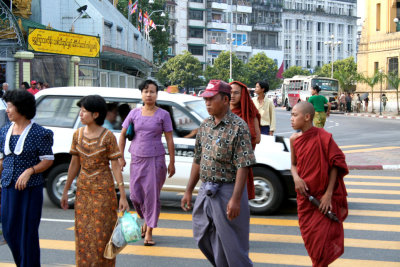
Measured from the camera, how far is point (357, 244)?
640 centimetres

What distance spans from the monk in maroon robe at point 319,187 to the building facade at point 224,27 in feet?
289

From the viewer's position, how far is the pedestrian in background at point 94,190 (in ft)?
14.9

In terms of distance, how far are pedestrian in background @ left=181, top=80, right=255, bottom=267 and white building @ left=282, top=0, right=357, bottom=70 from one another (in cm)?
11053

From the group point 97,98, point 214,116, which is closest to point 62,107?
point 97,98

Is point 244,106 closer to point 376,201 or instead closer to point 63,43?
point 376,201

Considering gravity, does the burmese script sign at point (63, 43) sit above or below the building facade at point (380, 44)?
below

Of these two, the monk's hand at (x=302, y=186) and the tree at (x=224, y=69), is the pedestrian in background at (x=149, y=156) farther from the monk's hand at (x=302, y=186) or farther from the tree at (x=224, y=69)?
the tree at (x=224, y=69)

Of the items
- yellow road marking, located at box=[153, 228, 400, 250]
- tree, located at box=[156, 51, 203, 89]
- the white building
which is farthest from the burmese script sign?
the white building

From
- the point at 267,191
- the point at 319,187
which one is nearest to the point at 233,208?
the point at 319,187

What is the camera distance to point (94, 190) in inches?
181

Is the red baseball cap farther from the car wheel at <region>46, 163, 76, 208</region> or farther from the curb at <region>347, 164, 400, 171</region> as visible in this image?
the curb at <region>347, 164, 400, 171</region>

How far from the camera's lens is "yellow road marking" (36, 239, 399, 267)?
5.62 meters

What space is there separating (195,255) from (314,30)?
114090mm

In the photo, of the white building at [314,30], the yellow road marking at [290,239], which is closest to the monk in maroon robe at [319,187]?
the yellow road marking at [290,239]
